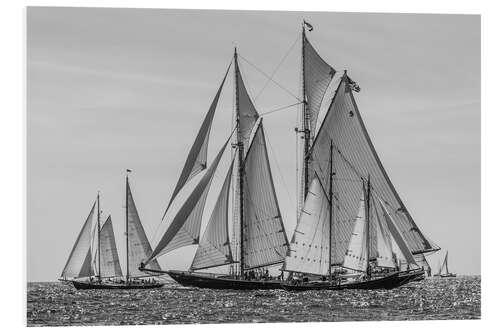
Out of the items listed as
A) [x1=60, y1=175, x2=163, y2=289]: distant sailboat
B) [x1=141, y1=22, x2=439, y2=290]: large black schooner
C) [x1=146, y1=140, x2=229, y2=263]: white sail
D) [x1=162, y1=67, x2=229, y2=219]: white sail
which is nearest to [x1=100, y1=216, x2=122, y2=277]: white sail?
[x1=60, y1=175, x2=163, y2=289]: distant sailboat

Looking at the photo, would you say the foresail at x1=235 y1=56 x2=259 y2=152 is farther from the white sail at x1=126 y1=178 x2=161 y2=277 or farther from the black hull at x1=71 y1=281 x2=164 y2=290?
the black hull at x1=71 y1=281 x2=164 y2=290

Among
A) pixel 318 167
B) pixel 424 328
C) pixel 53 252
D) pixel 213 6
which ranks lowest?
pixel 424 328

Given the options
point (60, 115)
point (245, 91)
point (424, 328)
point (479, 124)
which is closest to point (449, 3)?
point (479, 124)

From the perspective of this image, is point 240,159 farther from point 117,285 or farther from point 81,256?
point 81,256

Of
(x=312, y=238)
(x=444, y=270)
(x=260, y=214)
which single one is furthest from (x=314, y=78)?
(x=444, y=270)

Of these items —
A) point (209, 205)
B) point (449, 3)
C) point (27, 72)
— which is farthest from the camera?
point (209, 205)

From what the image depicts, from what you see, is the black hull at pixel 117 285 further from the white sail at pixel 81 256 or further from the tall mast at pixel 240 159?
the tall mast at pixel 240 159

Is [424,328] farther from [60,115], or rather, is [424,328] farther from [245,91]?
[60,115]
